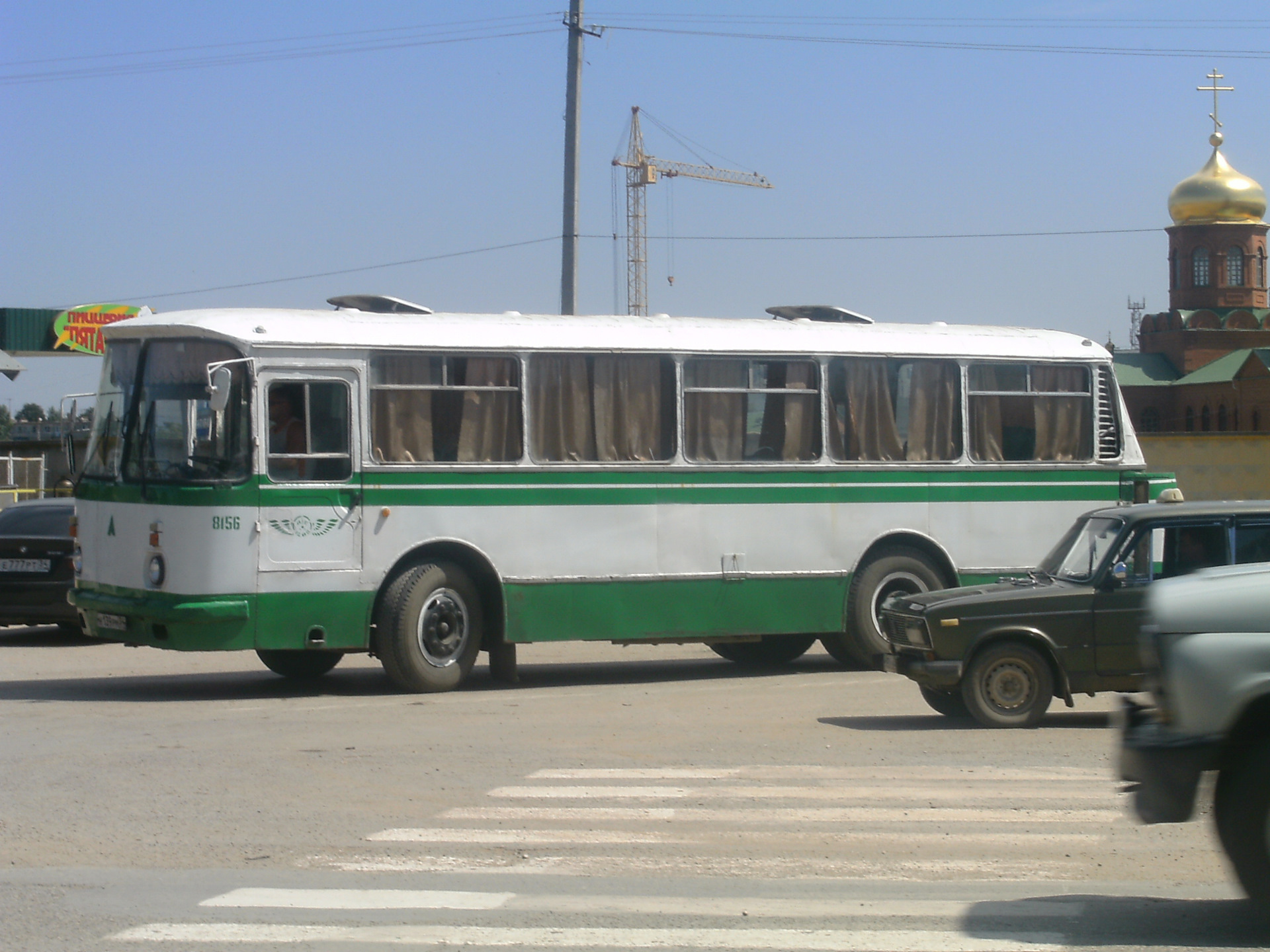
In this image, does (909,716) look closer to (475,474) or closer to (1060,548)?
(1060,548)

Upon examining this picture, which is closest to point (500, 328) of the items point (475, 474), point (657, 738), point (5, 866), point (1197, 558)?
point (475, 474)

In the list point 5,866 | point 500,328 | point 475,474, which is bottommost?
point 5,866

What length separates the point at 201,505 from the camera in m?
12.3

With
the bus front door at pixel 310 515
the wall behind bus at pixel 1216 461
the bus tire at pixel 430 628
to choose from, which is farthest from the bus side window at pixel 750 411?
the wall behind bus at pixel 1216 461

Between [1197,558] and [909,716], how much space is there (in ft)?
7.70

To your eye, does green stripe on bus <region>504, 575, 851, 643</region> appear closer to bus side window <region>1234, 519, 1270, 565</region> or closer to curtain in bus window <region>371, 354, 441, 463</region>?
curtain in bus window <region>371, 354, 441, 463</region>

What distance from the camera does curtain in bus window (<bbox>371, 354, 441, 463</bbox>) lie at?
13.0 metres

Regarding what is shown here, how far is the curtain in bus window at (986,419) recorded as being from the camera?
1523cm

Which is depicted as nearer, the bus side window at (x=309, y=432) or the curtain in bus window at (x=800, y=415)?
the bus side window at (x=309, y=432)

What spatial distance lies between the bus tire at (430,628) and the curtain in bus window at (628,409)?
5.74 feet

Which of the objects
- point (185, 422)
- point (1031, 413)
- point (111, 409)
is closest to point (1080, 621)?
point (1031, 413)

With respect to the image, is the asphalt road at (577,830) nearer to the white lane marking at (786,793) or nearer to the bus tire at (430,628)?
the white lane marking at (786,793)

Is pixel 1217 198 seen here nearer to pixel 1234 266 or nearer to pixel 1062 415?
pixel 1234 266

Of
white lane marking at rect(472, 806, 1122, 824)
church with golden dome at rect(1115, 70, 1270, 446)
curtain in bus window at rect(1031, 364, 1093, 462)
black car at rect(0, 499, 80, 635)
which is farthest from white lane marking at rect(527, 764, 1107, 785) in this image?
church with golden dome at rect(1115, 70, 1270, 446)
